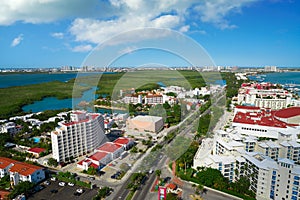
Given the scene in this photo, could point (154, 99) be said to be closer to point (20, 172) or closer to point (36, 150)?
point (36, 150)

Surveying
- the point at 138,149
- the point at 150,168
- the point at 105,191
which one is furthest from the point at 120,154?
the point at 105,191

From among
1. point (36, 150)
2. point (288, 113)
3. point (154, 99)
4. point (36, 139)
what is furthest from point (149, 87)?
point (36, 150)

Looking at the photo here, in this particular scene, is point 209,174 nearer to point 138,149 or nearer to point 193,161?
point 193,161

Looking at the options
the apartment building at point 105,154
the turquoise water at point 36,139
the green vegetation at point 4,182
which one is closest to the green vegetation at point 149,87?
the turquoise water at point 36,139

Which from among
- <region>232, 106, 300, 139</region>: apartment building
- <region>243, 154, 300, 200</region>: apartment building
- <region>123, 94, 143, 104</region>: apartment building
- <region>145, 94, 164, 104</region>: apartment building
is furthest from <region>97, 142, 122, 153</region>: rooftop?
<region>145, 94, 164, 104</region>: apartment building

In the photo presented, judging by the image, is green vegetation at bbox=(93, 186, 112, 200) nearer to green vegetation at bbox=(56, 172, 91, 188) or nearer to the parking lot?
the parking lot

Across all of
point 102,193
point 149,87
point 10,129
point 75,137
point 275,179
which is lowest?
point 102,193
